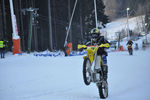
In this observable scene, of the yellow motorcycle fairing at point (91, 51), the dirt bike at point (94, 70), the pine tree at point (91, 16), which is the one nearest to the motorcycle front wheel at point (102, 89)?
the dirt bike at point (94, 70)

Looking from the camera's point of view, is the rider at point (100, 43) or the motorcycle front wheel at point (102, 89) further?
the rider at point (100, 43)

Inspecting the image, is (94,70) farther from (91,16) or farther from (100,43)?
(91,16)

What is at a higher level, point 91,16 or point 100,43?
point 91,16

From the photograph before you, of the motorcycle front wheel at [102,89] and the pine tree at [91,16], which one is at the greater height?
the pine tree at [91,16]

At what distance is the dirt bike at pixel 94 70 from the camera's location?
5.71 metres

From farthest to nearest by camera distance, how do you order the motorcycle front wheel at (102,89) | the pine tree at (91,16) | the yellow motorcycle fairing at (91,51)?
the pine tree at (91,16)
the yellow motorcycle fairing at (91,51)
the motorcycle front wheel at (102,89)

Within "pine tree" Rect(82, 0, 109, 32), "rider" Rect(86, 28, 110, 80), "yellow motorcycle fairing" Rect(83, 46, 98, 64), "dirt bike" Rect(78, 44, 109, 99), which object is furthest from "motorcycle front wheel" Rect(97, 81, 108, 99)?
"pine tree" Rect(82, 0, 109, 32)

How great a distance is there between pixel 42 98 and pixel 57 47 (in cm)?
3611

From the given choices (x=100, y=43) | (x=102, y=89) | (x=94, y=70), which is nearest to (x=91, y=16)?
(x=100, y=43)

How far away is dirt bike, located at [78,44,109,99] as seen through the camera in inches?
225

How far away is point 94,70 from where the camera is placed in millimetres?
5906

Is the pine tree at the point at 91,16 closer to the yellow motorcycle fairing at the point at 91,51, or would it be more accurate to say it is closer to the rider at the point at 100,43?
the rider at the point at 100,43

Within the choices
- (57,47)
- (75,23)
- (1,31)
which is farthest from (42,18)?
(1,31)

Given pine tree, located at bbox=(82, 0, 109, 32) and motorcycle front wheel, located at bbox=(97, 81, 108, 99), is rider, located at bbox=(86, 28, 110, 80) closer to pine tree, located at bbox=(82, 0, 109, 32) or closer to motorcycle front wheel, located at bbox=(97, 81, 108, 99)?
motorcycle front wheel, located at bbox=(97, 81, 108, 99)
